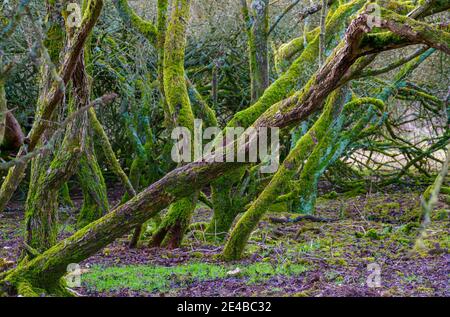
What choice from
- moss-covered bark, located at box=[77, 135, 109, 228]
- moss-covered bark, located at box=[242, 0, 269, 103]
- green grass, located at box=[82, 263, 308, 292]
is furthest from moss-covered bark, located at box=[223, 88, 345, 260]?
moss-covered bark, located at box=[77, 135, 109, 228]

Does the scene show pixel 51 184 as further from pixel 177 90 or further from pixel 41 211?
pixel 177 90

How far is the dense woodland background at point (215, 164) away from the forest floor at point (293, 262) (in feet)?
0.10

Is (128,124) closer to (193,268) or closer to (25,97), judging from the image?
(25,97)

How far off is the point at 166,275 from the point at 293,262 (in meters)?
1.39

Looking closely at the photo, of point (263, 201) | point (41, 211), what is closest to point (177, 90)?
point (263, 201)

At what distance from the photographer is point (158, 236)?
808 centimetres

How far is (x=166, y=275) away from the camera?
6.17 meters

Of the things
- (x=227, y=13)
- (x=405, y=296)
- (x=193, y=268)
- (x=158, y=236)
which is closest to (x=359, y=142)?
(x=227, y=13)

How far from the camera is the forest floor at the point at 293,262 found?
5473 millimetres

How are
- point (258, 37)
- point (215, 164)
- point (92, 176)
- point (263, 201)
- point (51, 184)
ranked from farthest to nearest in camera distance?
point (258, 37), point (92, 176), point (263, 201), point (51, 184), point (215, 164)

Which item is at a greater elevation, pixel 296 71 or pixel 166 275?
pixel 296 71

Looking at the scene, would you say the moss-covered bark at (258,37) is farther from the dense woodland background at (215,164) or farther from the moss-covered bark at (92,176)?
the moss-covered bark at (92,176)

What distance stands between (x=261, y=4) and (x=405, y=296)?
4.63 metres

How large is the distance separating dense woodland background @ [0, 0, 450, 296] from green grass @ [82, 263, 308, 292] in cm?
3
